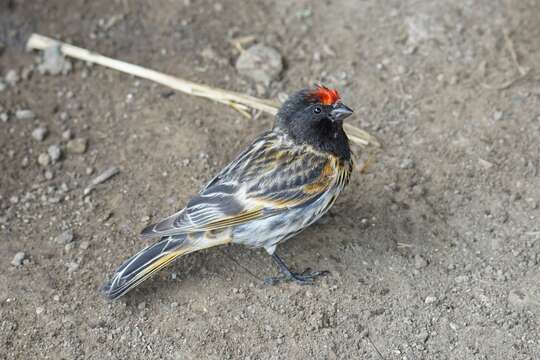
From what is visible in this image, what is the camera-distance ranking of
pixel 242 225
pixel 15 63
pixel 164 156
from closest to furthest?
1. pixel 242 225
2. pixel 164 156
3. pixel 15 63

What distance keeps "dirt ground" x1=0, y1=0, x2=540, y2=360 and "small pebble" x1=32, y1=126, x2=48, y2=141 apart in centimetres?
2

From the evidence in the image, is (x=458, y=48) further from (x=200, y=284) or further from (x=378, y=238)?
(x=200, y=284)

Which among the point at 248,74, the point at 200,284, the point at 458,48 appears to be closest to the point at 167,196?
the point at 200,284

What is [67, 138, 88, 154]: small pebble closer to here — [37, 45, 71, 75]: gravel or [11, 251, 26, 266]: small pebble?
[37, 45, 71, 75]: gravel

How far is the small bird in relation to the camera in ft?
16.1

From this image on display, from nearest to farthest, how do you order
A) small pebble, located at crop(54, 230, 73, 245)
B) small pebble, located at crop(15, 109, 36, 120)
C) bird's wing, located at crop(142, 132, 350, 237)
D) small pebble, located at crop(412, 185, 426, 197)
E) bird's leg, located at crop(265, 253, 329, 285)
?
bird's wing, located at crop(142, 132, 350, 237) → bird's leg, located at crop(265, 253, 329, 285) → small pebble, located at crop(54, 230, 73, 245) → small pebble, located at crop(412, 185, 426, 197) → small pebble, located at crop(15, 109, 36, 120)

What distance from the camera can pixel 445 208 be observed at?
18.5 ft

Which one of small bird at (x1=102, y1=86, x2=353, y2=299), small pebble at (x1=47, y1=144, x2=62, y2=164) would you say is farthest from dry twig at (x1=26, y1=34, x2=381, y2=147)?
small bird at (x1=102, y1=86, x2=353, y2=299)

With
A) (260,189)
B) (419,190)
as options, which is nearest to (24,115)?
(260,189)

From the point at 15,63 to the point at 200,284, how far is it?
2.99 m

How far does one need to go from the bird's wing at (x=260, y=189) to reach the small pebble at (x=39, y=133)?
179 cm

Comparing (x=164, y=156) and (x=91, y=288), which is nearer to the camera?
(x=91, y=288)

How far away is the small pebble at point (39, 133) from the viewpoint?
20.3 feet

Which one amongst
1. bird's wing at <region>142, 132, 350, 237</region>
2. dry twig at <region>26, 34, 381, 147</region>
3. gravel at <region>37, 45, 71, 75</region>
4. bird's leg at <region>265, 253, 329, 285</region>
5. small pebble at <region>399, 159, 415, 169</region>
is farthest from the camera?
gravel at <region>37, 45, 71, 75</region>
